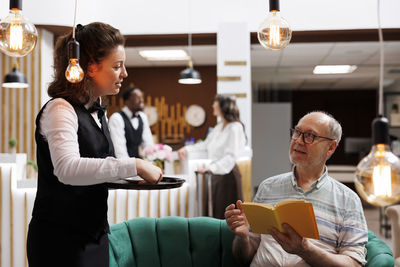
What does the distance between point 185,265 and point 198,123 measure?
796cm

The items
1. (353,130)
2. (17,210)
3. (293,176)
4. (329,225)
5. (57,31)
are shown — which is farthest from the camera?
(353,130)

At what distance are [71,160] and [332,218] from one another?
1.32 meters

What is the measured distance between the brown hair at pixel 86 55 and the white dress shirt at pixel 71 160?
11cm

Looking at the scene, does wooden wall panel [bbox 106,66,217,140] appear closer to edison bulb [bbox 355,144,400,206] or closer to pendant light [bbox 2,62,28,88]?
pendant light [bbox 2,62,28,88]

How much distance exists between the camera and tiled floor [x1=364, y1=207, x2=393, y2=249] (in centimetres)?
628

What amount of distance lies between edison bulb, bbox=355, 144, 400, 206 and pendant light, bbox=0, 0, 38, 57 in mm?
1333

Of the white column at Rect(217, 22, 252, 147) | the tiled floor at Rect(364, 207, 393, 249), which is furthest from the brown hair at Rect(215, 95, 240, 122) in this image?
the tiled floor at Rect(364, 207, 393, 249)

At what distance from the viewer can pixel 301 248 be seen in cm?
187

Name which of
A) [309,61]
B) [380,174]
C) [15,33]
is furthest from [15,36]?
[309,61]

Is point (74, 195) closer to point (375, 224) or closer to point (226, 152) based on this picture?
point (226, 152)

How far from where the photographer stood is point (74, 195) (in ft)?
4.83

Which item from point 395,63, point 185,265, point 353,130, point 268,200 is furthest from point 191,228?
point 353,130

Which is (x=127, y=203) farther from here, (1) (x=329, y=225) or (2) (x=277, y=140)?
(2) (x=277, y=140)

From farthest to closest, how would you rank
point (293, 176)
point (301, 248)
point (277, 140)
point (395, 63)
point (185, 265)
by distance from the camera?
point (277, 140) → point (395, 63) → point (185, 265) → point (293, 176) → point (301, 248)
